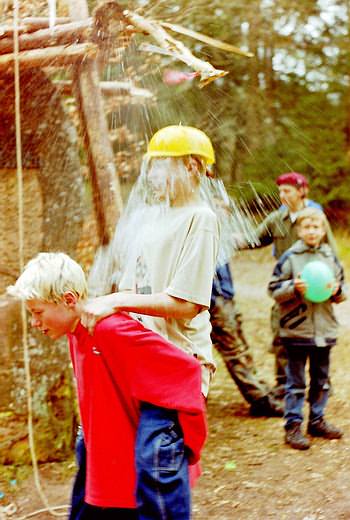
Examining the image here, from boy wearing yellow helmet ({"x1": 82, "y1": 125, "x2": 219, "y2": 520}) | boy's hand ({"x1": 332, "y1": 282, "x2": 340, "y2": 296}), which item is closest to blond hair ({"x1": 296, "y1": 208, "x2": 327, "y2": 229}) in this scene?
boy's hand ({"x1": 332, "y1": 282, "x2": 340, "y2": 296})

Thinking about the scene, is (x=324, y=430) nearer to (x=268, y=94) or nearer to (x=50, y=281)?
(x=50, y=281)

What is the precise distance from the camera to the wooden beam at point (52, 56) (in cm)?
343

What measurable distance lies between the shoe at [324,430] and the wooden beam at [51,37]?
287cm

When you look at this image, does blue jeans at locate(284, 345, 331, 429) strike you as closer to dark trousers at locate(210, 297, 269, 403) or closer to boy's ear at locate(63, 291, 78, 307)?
dark trousers at locate(210, 297, 269, 403)

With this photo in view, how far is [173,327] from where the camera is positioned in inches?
94.0

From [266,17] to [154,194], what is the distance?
651 cm

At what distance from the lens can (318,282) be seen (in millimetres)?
4441

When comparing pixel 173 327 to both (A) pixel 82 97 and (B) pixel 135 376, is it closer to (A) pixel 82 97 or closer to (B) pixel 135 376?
(B) pixel 135 376

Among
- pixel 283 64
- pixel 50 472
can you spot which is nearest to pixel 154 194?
pixel 50 472

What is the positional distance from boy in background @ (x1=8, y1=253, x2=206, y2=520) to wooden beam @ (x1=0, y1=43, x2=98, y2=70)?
1514 mm

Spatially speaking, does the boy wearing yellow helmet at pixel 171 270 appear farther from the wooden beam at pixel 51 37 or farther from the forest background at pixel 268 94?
the wooden beam at pixel 51 37

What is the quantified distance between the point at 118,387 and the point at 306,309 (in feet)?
8.39

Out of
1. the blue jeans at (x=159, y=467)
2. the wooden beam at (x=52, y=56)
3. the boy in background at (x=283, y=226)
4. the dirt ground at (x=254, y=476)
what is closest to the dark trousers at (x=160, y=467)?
the blue jeans at (x=159, y=467)

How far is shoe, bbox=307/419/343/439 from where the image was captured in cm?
481
